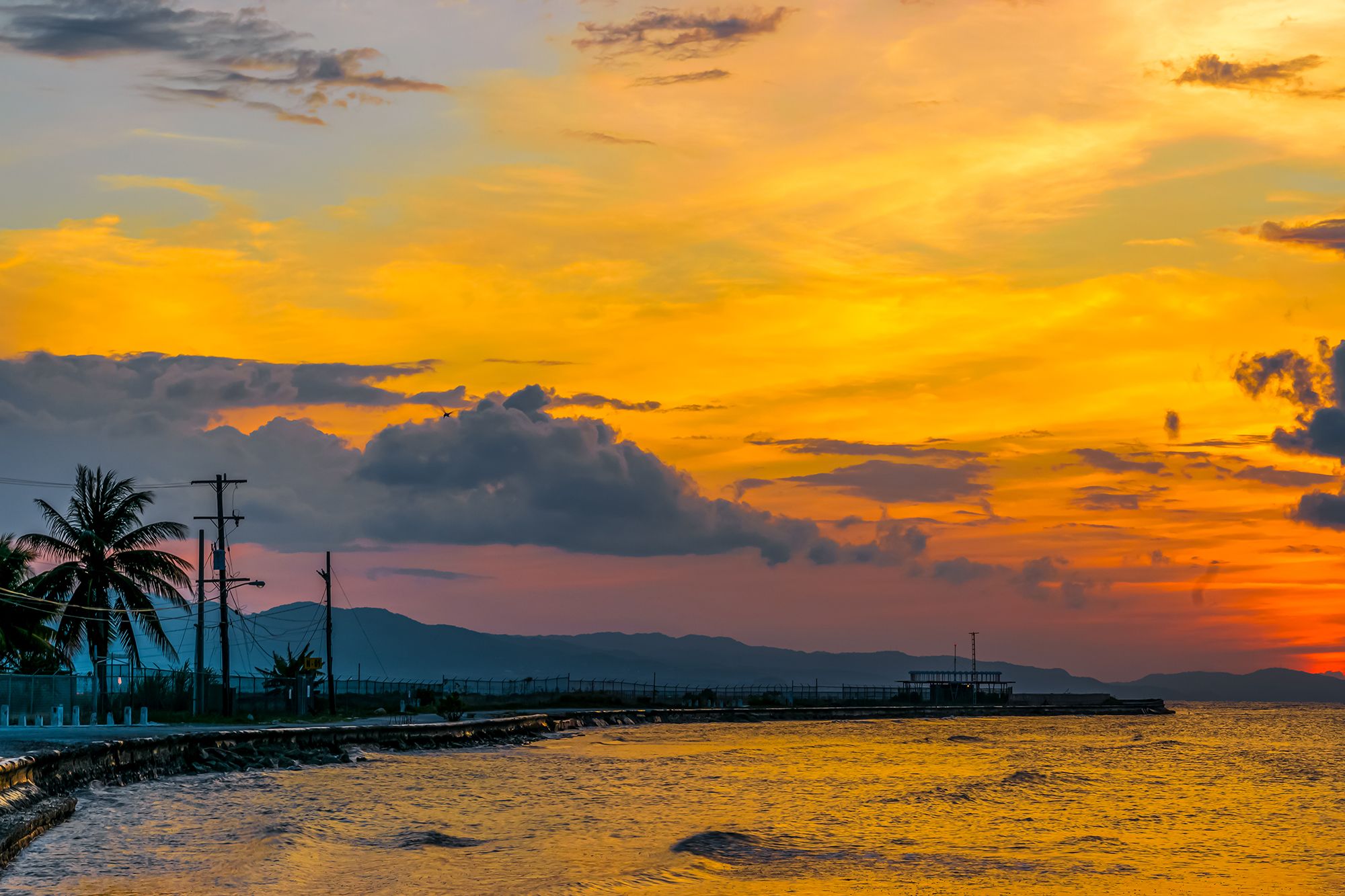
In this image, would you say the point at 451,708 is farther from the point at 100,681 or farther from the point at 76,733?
the point at 76,733

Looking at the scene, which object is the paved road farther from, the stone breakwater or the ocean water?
the ocean water

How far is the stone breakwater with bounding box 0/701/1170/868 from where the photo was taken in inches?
1174

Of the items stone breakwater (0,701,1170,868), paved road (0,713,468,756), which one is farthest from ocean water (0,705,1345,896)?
paved road (0,713,468,756)

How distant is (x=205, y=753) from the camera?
1934 inches

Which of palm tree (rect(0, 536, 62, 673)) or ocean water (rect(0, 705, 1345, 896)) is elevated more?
palm tree (rect(0, 536, 62, 673))

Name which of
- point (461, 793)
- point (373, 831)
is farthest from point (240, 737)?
point (373, 831)

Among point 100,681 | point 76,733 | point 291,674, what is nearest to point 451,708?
point 291,674

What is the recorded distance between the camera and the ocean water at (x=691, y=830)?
26781 millimetres

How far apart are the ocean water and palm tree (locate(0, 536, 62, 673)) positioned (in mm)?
17931

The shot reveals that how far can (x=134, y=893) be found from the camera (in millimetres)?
23094

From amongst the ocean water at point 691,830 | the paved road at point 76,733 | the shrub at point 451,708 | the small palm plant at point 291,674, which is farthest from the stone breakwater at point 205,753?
the small palm plant at point 291,674

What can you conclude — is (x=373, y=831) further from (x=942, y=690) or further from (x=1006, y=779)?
(x=942, y=690)

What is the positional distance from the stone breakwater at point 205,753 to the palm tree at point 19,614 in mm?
12255

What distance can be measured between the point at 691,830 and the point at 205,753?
21.8 m
